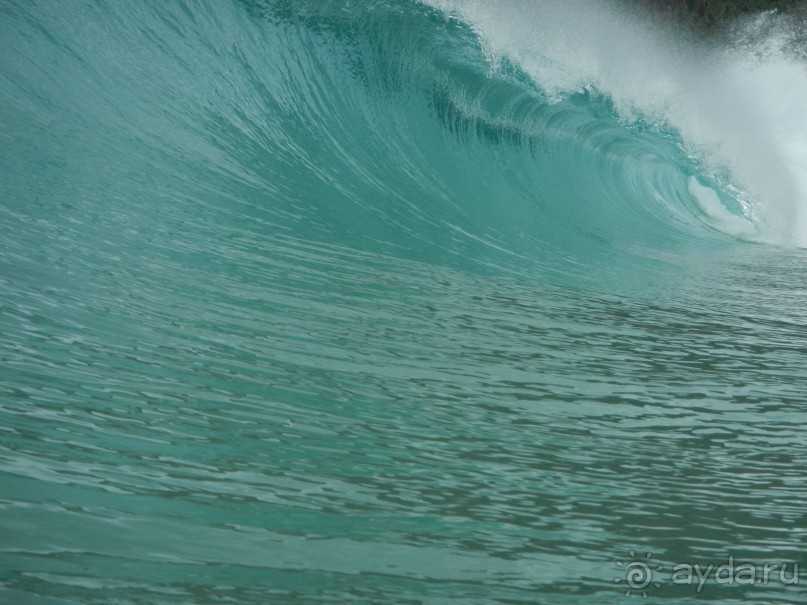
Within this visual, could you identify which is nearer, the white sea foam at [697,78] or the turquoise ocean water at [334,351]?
the turquoise ocean water at [334,351]

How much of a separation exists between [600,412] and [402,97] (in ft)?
19.9

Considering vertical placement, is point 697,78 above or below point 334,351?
above

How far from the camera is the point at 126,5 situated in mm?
6848

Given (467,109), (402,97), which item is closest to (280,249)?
(402,97)

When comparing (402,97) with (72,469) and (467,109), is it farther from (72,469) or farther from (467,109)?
(72,469)

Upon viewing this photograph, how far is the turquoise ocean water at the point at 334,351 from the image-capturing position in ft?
6.04

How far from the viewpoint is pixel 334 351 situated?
10.2 ft

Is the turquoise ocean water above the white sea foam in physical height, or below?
below

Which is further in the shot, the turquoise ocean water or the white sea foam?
the white sea foam

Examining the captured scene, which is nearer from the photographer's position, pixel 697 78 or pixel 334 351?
pixel 334 351

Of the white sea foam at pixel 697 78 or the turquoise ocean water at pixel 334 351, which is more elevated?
the white sea foam at pixel 697 78

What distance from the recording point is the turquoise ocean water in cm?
184

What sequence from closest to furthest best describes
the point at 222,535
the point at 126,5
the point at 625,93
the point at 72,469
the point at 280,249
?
the point at 222,535 → the point at 72,469 → the point at 280,249 → the point at 126,5 → the point at 625,93

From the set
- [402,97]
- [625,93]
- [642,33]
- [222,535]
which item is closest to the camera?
[222,535]
